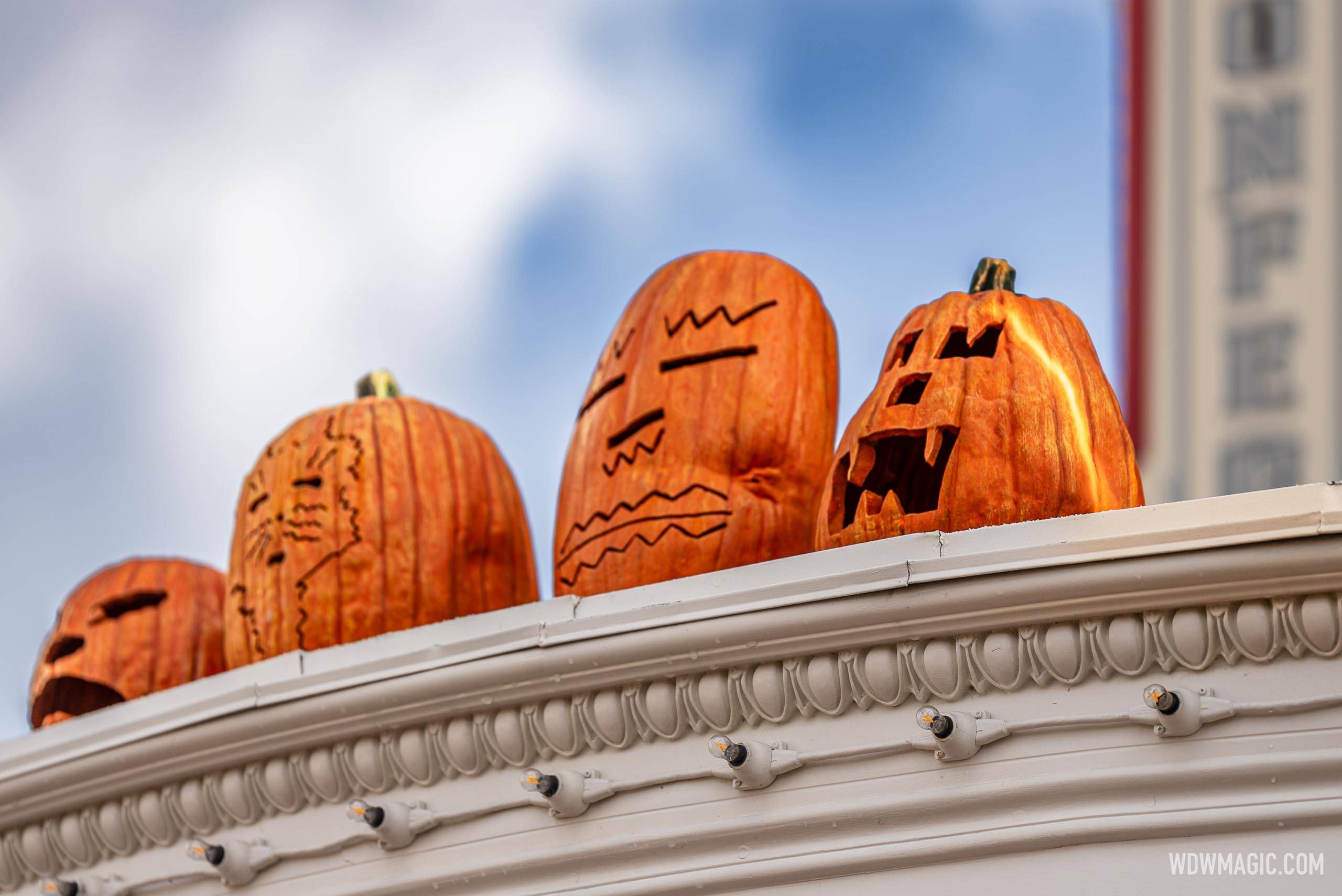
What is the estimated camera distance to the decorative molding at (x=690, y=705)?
116 inches

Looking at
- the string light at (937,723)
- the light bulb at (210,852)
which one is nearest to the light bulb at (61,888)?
the light bulb at (210,852)

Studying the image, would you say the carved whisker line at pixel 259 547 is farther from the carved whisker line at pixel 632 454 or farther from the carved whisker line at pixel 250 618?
the carved whisker line at pixel 632 454

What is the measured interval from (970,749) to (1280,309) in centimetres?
1680

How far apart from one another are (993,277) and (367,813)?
163cm

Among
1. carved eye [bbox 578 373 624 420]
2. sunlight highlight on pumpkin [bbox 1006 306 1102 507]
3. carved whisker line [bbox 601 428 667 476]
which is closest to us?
sunlight highlight on pumpkin [bbox 1006 306 1102 507]

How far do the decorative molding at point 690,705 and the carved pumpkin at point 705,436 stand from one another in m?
0.34

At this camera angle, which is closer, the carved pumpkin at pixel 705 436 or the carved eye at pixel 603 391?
the carved pumpkin at pixel 705 436

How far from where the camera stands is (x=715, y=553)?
11.9ft

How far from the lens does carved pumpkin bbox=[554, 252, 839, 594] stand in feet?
12.0

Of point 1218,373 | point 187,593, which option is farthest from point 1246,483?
point 187,593

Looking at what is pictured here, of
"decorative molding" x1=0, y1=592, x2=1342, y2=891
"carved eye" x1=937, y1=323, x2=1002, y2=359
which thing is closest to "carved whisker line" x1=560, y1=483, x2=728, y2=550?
"decorative molding" x1=0, y1=592, x2=1342, y2=891

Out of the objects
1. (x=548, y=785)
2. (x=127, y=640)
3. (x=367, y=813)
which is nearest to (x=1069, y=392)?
(x=548, y=785)

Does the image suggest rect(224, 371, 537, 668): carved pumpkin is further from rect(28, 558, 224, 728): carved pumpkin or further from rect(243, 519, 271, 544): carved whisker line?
rect(28, 558, 224, 728): carved pumpkin

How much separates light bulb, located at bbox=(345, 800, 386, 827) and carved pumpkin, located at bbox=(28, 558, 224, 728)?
4.06ft
